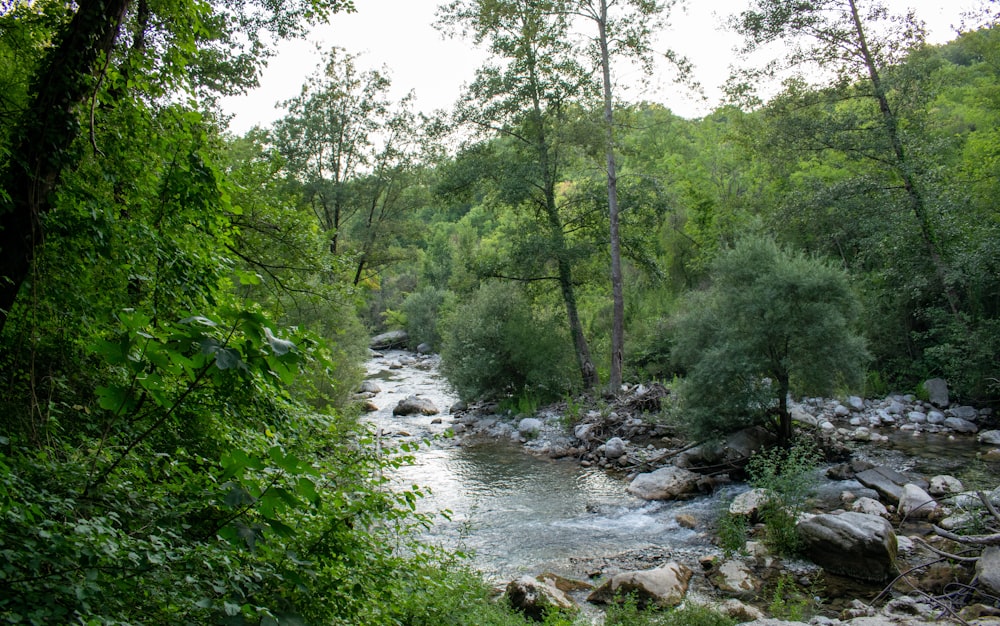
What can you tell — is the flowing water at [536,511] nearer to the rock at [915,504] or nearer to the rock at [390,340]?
the rock at [915,504]

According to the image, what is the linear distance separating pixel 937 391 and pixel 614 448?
896 cm

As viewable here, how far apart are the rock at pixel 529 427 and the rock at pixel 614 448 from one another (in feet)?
9.13

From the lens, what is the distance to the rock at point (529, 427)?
50.4ft

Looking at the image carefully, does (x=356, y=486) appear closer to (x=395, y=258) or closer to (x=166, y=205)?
(x=166, y=205)

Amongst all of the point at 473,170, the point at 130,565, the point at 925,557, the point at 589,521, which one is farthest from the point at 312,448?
the point at 473,170

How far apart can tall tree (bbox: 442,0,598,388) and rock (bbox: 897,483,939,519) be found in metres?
9.74

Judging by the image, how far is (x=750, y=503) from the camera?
28.3 feet

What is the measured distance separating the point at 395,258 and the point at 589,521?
12.2 m

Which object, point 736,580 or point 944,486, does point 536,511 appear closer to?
point 736,580

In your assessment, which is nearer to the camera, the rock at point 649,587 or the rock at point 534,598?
the rock at point 534,598

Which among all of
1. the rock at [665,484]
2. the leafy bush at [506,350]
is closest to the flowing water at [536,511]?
the rock at [665,484]

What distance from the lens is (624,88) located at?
635 inches

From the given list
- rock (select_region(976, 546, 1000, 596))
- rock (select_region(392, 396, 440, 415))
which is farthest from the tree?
rock (select_region(392, 396, 440, 415))

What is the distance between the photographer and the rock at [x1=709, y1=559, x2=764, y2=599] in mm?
6262
